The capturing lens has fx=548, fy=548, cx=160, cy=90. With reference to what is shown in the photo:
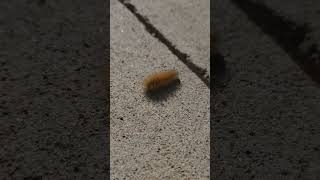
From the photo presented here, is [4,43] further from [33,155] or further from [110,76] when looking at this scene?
[33,155]

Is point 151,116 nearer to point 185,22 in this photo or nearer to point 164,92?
point 164,92

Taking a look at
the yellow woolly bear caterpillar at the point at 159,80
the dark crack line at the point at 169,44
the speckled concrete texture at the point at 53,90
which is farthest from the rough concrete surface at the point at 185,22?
the speckled concrete texture at the point at 53,90

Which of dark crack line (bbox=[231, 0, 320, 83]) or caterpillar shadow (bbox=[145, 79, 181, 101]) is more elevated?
dark crack line (bbox=[231, 0, 320, 83])

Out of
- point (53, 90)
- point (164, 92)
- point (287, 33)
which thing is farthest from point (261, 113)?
point (53, 90)

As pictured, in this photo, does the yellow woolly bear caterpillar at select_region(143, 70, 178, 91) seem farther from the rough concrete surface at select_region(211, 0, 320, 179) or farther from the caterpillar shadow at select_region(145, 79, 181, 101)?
the rough concrete surface at select_region(211, 0, 320, 179)

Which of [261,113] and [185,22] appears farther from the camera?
[185,22]

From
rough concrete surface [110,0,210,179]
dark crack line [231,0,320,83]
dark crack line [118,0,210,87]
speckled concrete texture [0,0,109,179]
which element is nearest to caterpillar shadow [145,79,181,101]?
rough concrete surface [110,0,210,179]
